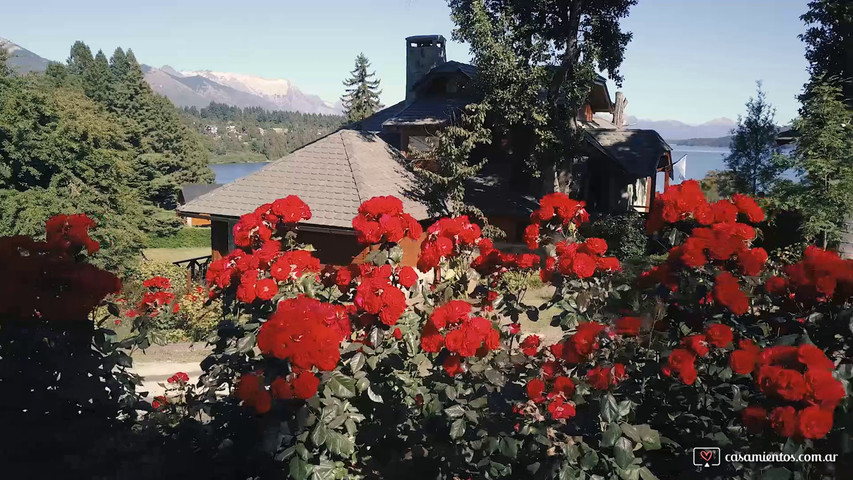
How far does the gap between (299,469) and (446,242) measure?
175cm

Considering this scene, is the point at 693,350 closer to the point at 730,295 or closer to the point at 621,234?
the point at 730,295

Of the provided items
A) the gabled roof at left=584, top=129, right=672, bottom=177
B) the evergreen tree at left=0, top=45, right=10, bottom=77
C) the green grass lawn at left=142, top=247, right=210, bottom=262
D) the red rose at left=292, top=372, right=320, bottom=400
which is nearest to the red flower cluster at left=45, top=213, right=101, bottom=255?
the red rose at left=292, top=372, right=320, bottom=400

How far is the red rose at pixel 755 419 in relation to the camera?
114 inches

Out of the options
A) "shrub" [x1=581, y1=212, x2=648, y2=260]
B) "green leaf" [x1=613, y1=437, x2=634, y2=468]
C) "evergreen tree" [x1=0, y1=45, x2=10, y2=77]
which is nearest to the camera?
"green leaf" [x1=613, y1=437, x2=634, y2=468]

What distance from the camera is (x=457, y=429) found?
11.7 feet

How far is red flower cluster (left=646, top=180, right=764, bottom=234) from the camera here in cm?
404

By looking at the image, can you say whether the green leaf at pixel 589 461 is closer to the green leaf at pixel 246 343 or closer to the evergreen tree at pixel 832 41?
the green leaf at pixel 246 343

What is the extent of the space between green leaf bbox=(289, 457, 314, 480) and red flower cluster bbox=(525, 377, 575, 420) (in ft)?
4.51

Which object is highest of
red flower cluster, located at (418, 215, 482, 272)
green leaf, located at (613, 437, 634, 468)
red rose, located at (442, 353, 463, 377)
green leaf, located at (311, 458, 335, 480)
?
red flower cluster, located at (418, 215, 482, 272)

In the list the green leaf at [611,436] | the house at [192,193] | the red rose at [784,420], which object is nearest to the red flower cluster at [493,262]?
the green leaf at [611,436]

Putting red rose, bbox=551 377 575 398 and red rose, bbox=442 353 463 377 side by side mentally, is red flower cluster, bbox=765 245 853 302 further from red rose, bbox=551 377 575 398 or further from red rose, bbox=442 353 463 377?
red rose, bbox=442 353 463 377

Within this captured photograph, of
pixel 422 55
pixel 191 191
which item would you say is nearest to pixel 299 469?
pixel 422 55

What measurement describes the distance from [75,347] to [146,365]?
733 cm

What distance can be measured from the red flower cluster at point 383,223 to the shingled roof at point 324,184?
426 inches
